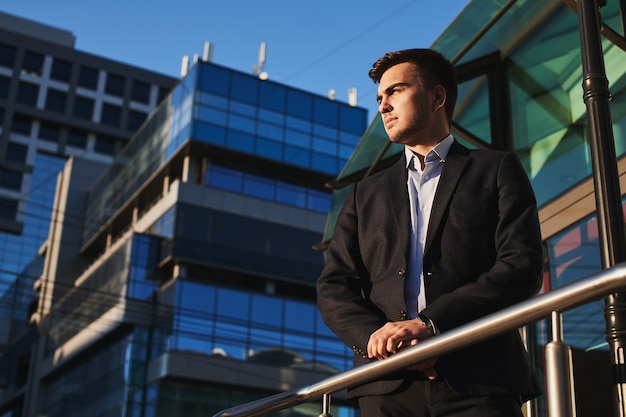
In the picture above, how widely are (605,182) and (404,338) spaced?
1.46 meters

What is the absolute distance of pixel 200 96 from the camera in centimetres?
4400

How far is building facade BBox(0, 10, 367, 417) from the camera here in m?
40.2

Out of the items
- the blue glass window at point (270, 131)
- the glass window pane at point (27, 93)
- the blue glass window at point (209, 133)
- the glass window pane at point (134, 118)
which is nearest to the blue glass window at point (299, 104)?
the blue glass window at point (270, 131)

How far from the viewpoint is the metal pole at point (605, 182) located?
11.2 feet

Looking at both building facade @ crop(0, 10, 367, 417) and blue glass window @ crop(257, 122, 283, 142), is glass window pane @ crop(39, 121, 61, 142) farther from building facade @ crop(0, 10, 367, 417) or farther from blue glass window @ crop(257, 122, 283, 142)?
blue glass window @ crop(257, 122, 283, 142)

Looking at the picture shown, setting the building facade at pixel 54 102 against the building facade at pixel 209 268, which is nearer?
the building facade at pixel 209 268

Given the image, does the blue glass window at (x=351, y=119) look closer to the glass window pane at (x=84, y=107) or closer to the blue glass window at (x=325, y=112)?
the blue glass window at (x=325, y=112)

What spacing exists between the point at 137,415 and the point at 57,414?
10776mm

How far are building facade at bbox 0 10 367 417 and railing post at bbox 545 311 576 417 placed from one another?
122 ft

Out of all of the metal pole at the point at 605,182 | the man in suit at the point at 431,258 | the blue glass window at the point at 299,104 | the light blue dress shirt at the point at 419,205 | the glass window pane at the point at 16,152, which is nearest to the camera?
the man in suit at the point at 431,258

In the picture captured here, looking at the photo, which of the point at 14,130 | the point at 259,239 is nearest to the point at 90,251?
the point at 259,239

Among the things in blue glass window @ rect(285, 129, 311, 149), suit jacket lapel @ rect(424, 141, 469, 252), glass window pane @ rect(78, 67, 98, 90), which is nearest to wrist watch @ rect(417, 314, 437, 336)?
suit jacket lapel @ rect(424, 141, 469, 252)

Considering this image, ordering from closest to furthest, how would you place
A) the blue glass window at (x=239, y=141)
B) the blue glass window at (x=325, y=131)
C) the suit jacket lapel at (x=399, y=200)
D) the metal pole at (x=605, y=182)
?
the suit jacket lapel at (x=399, y=200)
the metal pole at (x=605, y=182)
the blue glass window at (x=239, y=141)
the blue glass window at (x=325, y=131)

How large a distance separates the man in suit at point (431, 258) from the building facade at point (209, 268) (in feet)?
121
